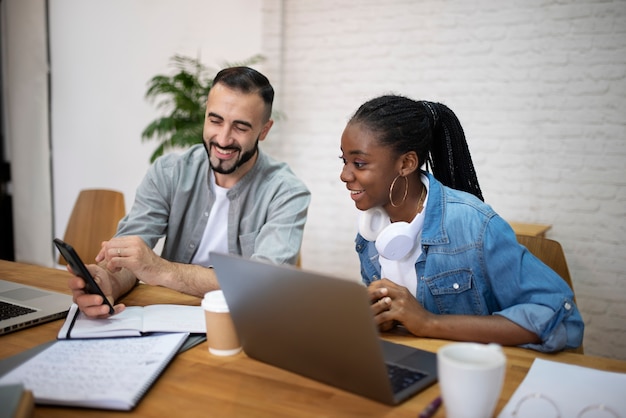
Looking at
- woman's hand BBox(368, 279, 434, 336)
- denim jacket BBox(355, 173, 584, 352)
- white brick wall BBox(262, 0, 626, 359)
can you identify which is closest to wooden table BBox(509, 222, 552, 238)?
white brick wall BBox(262, 0, 626, 359)

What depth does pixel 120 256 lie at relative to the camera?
1442mm

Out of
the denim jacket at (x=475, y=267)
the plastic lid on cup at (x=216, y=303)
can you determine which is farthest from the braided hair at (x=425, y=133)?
the plastic lid on cup at (x=216, y=303)

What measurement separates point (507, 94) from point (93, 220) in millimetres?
2315

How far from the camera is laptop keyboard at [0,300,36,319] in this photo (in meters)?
1.33

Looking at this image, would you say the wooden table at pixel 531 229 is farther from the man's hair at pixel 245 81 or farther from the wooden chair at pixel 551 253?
the man's hair at pixel 245 81

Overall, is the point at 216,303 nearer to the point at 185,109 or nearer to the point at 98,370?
the point at 98,370

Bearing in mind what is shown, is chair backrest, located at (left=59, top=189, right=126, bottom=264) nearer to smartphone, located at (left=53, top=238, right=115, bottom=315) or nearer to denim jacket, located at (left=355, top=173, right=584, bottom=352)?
smartphone, located at (left=53, top=238, right=115, bottom=315)

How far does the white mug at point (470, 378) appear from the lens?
78 centimetres

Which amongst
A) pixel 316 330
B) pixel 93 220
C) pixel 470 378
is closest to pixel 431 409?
pixel 470 378

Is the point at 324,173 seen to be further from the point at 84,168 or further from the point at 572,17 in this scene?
the point at 84,168

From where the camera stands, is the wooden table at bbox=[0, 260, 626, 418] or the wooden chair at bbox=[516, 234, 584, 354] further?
the wooden chair at bbox=[516, 234, 584, 354]

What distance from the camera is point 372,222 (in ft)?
4.91

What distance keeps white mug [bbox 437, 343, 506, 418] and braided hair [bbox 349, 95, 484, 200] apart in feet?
2.39

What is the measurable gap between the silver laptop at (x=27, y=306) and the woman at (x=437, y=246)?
0.76m
